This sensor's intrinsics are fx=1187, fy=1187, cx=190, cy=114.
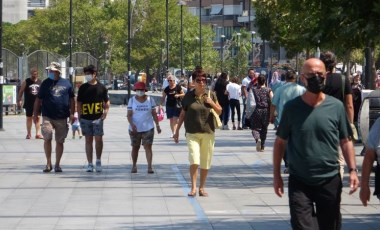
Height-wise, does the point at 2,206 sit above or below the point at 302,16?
below

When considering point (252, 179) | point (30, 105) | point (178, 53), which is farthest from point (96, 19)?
point (252, 179)

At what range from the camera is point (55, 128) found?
19172mm

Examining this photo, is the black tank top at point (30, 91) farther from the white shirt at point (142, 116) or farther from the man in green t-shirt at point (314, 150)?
the man in green t-shirt at point (314, 150)

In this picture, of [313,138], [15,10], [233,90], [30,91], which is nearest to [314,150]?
[313,138]

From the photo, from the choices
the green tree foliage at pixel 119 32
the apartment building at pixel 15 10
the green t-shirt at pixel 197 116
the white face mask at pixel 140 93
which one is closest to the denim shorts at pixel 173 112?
the white face mask at pixel 140 93

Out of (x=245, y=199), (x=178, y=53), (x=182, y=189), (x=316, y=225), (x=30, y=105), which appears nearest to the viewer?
(x=316, y=225)

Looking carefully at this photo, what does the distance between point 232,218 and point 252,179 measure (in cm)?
496

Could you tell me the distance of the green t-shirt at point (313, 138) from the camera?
8969 millimetres

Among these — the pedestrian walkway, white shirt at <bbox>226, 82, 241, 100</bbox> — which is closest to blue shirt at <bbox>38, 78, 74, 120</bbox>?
the pedestrian walkway

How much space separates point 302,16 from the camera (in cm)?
1764

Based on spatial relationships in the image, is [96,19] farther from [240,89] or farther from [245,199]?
[245,199]

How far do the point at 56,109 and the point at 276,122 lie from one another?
363 centimetres

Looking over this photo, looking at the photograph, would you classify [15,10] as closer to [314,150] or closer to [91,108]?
[91,108]

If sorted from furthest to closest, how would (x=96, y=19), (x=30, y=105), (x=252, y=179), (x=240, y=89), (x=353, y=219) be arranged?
(x=96, y=19) → (x=240, y=89) → (x=30, y=105) → (x=252, y=179) → (x=353, y=219)
